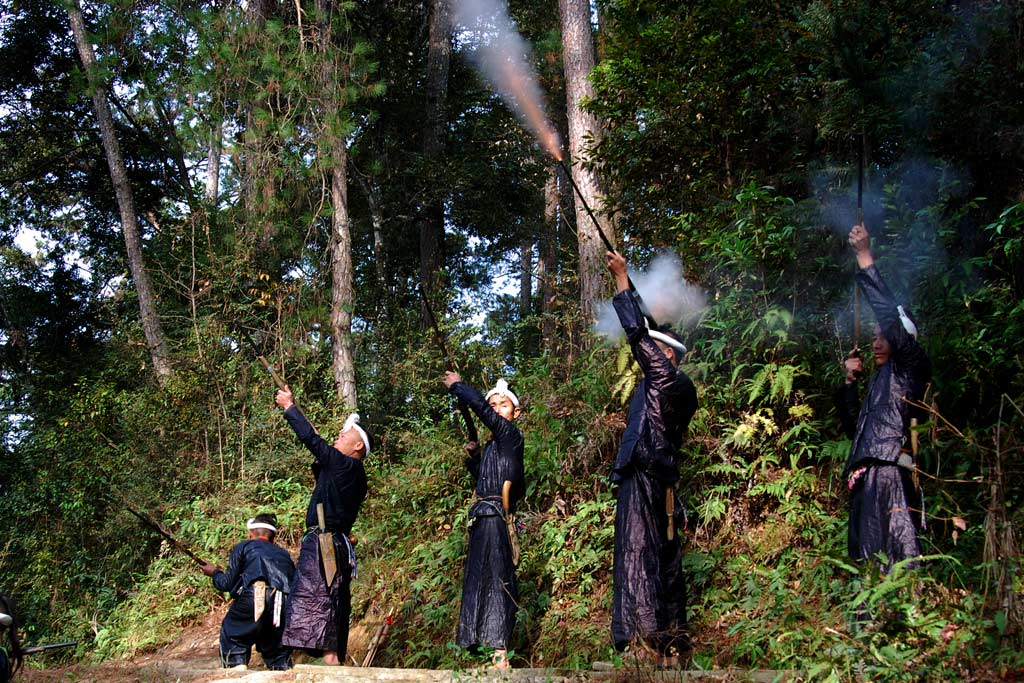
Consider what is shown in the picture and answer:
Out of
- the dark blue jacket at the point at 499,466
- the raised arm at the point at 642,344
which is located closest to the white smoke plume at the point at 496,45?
the dark blue jacket at the point at 499,466

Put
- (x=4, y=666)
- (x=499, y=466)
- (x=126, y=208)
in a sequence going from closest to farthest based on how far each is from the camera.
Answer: (x=4, y=666) < (x=499, y=466) < (x=126, y=208)

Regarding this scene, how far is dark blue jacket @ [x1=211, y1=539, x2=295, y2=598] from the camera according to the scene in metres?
8.88

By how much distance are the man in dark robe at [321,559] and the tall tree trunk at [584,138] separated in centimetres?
440

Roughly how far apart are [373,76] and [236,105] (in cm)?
324

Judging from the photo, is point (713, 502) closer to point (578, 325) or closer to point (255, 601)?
point (578, 325)

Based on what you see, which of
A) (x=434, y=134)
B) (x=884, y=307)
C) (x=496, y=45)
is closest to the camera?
(x=884, y=307)

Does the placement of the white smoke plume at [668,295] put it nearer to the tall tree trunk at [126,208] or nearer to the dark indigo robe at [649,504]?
the dark indigo robe at [649,504]

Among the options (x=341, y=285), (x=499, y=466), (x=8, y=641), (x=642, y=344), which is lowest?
(x=8, y=641)

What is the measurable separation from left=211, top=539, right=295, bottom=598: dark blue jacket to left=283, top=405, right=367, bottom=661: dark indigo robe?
34.5 inches

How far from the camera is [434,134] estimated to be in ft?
66.1

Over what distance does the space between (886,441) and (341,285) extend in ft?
36.1

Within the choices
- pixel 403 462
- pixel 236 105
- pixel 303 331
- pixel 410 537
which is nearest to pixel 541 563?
pixel 410 537

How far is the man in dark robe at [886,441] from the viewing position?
6129 millimetres

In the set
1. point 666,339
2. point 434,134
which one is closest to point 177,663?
point 666,339
